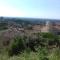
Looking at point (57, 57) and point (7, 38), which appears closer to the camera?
point (57, 57)

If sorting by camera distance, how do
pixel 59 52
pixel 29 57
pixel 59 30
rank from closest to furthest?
1. pixel 29 57
2. pixel 59 52
3. pixel 59 30

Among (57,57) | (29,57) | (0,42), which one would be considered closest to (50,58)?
(57,57)

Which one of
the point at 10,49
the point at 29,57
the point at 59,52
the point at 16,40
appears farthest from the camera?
the point at 16,40

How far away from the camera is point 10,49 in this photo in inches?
387

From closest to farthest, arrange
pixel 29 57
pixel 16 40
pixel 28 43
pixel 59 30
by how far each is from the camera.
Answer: pixel 29 57
pixel 16 40
pixel 28 43
pixel 59 30

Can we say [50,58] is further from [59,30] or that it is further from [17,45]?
[59,30]

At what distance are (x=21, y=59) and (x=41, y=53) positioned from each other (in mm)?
610

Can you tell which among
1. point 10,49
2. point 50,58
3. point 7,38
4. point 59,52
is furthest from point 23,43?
point 50,58

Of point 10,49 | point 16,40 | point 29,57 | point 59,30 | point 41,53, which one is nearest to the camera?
point 41,53

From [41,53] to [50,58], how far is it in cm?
29

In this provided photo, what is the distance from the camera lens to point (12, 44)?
406 inches

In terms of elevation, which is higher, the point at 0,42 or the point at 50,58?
the point at 50,58

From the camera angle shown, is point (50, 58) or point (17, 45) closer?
point (50, 58)

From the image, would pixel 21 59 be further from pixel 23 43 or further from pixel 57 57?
pixel 23 43
